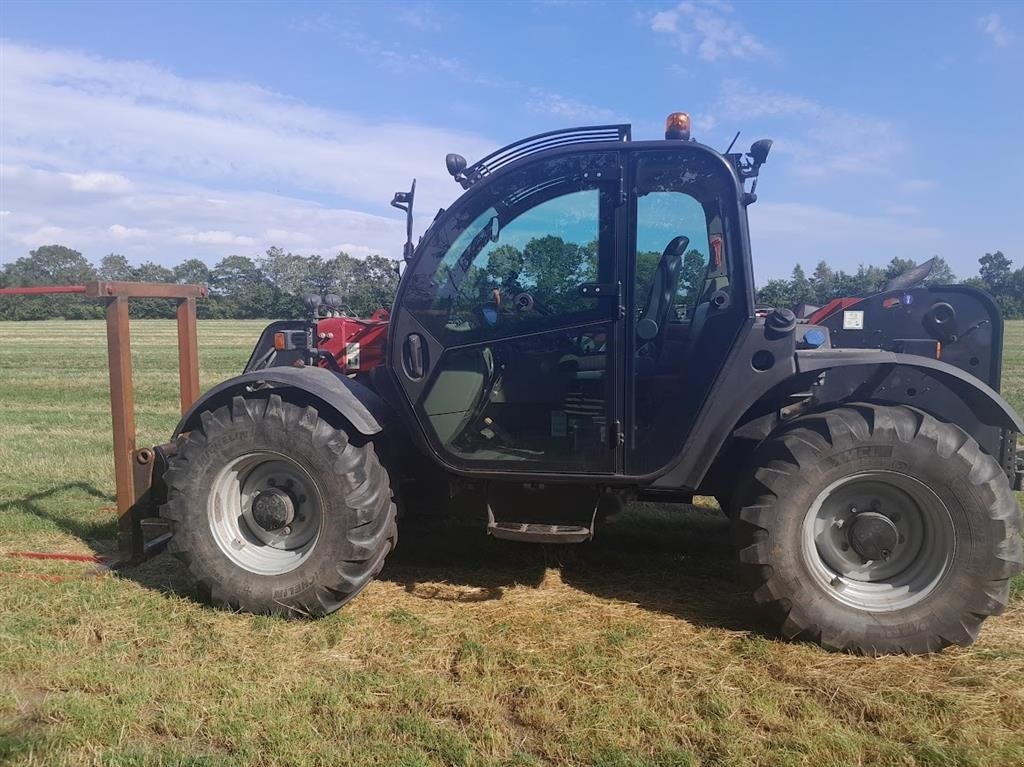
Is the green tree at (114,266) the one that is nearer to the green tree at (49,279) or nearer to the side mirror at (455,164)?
the green tree at (49,279)

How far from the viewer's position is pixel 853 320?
4.69 m

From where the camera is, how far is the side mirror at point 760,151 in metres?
4.00

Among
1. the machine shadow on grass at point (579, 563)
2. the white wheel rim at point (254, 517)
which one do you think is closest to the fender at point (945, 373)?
the machine shadow on grass at point (579, 563)

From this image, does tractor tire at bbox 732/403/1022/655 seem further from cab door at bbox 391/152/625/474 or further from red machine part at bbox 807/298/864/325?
red machine part at bbox 807/298/864/325

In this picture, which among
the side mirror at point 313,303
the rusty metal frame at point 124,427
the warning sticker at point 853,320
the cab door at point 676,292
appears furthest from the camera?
the side mirror at point 313,303

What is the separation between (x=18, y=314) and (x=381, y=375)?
5233 cm

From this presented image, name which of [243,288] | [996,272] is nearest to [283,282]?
[243,288]

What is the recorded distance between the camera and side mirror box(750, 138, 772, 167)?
157 inches

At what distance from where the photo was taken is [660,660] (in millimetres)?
3334

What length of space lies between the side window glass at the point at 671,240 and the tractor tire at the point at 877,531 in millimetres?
844

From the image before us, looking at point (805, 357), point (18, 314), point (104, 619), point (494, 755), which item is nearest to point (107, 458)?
point (104, 619)

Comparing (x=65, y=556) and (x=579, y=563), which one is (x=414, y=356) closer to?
(x=579, y=563)

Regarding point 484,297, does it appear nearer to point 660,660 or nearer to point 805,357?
point 805,357

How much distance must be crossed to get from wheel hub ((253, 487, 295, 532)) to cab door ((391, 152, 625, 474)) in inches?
34.3
